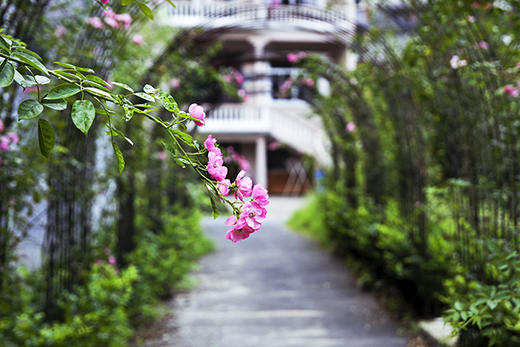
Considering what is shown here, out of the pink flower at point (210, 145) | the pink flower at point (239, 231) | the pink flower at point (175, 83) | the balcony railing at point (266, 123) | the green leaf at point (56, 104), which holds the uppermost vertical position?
the balcony railing at point (266, 123)

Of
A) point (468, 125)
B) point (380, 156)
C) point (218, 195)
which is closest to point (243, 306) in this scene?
point (380, 156)

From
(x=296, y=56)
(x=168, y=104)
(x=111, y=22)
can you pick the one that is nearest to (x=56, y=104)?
(x=168, y=104)

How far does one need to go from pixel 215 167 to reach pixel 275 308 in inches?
156

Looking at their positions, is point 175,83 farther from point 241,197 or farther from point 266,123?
point 266,123

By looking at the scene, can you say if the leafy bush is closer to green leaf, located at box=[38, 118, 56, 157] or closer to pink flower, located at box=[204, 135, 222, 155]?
pink flower, located at box=[204, 135, 222, 155]

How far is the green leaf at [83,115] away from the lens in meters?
0.91

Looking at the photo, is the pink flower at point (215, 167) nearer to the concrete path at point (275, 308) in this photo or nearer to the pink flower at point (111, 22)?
the pink flower at point (111, 22)

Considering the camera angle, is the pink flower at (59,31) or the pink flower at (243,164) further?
the pink flower at (243,164)

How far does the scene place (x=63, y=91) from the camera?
954 mm

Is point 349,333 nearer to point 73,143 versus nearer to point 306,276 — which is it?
point 306,276

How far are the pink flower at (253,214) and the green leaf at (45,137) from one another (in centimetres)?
41

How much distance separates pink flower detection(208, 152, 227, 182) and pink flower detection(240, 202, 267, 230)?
0.08 metres

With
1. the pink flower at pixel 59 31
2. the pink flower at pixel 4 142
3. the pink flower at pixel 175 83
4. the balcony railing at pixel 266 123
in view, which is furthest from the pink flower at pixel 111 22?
the balcony railing at pixel 266 123

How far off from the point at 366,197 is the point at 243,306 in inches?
80.4
